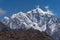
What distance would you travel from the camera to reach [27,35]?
425 ft

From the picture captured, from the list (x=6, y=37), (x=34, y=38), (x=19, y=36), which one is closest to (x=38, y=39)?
(x=34, y=38)

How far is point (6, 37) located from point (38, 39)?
18.3m

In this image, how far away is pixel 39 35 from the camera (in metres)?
131

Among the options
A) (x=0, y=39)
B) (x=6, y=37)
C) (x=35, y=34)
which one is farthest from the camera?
(x=35, y=34)

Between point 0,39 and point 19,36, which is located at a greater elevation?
point 19,36

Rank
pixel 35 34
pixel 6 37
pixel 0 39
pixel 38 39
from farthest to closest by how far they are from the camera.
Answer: pixel 35 34
pixel 38 39
pixel 6 37
pixel 0 39

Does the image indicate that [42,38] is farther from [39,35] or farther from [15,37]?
[15,37]

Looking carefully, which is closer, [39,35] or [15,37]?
[15,37]

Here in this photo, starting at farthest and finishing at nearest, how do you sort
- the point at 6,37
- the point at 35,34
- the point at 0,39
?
the point at 35,34
the point at 6,37
the point at 0,39

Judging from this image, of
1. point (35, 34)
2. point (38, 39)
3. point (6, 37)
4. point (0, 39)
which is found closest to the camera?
point (0, 39)

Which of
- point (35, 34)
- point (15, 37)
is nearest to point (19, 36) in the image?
point (15, 37)

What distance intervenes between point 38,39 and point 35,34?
393 inches

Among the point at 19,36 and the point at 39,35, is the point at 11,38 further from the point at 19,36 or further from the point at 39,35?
the point at 39,35

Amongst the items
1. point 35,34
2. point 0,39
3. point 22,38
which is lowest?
point 0,39
